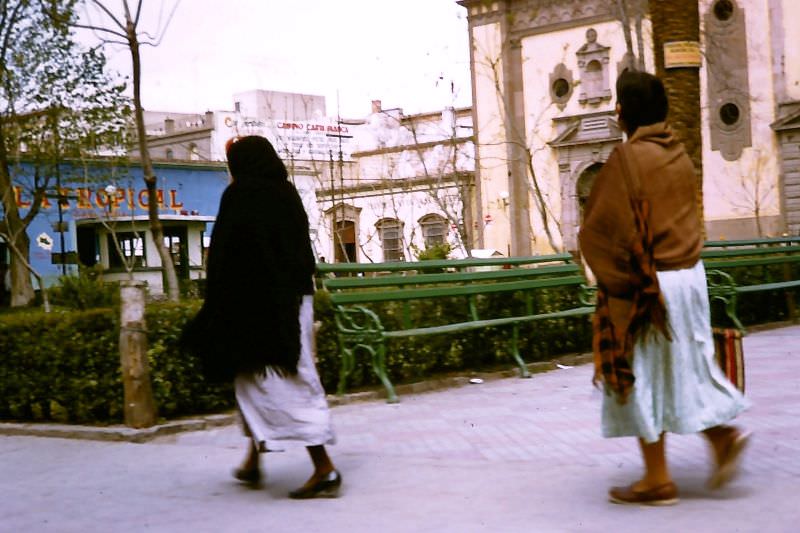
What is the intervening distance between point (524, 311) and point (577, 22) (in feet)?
103

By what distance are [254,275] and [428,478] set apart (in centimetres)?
136

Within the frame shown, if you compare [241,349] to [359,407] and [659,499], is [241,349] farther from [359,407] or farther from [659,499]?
[359,407]

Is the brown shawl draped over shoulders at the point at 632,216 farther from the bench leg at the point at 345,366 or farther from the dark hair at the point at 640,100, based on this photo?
the bench leg at the point at 345,366

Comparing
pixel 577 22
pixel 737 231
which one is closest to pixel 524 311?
pixel 737 231

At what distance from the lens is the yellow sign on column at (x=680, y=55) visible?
12.8m

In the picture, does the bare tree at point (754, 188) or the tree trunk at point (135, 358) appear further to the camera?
the bare tree at point (754, 188)

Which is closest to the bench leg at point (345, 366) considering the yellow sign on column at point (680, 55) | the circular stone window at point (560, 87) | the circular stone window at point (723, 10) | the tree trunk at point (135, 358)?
the tree trunk at point (135, 358)

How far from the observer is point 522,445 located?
6746mm

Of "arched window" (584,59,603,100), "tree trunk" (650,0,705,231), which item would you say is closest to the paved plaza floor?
"tree trunk" (650,0,705,231)

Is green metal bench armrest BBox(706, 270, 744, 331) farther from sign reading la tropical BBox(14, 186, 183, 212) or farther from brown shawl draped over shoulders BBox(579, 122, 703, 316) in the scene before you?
sign reading la tropical BBox(14, 186, 183, 212)

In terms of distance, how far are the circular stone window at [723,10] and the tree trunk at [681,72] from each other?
25170 mm

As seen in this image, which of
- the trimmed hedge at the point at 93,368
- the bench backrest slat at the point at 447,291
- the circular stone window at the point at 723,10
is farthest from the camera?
the circular stone window at the point at 723,10

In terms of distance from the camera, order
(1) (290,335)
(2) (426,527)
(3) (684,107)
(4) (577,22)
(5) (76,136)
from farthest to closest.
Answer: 1. (4) (577,22)
2. (5) (76,136)
3. (3) (684,107)
4. (1) (290,335)
5. (2) (426,527)

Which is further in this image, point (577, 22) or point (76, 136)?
point (577, 22)
